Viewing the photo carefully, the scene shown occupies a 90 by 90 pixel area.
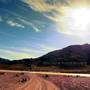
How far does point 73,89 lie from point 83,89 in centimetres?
164

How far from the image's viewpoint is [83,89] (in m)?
34.8

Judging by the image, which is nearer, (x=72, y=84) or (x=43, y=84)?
(x=43, y=84)

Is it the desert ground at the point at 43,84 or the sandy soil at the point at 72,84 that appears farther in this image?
the sandy soil at the point at 72,84

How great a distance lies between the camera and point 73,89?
3472cm

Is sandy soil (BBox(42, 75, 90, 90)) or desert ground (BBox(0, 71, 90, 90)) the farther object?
sandy soil (BBox(42, 75, 90, 90))
